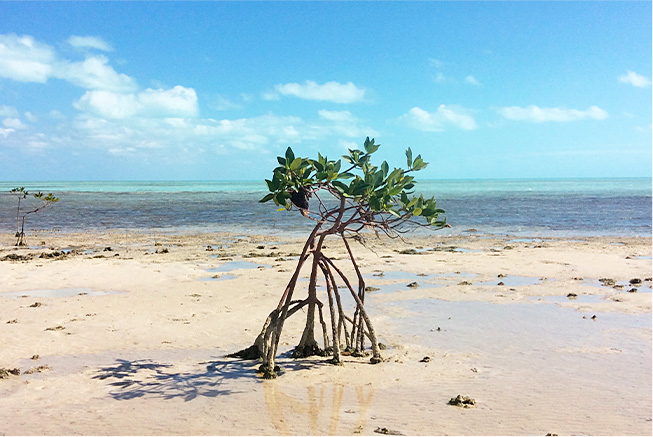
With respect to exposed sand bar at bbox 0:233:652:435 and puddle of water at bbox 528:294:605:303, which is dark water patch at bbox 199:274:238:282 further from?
puddle of water at bbox 528:294:605:303

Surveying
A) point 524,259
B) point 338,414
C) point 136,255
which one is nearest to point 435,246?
point 524,259

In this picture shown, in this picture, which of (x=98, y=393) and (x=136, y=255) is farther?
(x=136, y=255)

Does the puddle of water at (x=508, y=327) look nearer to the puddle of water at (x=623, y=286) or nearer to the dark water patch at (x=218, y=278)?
the puddle of water at (x=623, y=286)

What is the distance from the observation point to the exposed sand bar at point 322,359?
5.78 meters

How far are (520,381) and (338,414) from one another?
99.2 inches

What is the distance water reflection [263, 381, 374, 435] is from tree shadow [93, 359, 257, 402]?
0.63 metres

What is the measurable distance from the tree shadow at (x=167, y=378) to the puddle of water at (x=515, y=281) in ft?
25.0

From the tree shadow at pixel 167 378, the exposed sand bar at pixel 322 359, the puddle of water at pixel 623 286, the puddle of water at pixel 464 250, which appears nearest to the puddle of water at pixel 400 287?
the exposed sand bar at pixel 322 359

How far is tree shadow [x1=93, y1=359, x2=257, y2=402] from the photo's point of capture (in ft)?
21.0

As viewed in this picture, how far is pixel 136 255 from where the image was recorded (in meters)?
17.8

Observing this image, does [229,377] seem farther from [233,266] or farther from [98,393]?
[233,266]

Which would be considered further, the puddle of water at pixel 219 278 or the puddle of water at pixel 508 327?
the puddle of water at pixel 219 278

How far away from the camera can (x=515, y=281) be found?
13453 mm

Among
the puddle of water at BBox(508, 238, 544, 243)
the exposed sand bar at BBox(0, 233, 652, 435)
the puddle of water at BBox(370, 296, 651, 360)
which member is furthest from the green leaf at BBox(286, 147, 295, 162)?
the puddle of water at BBox(508, 238, 544, 243)
